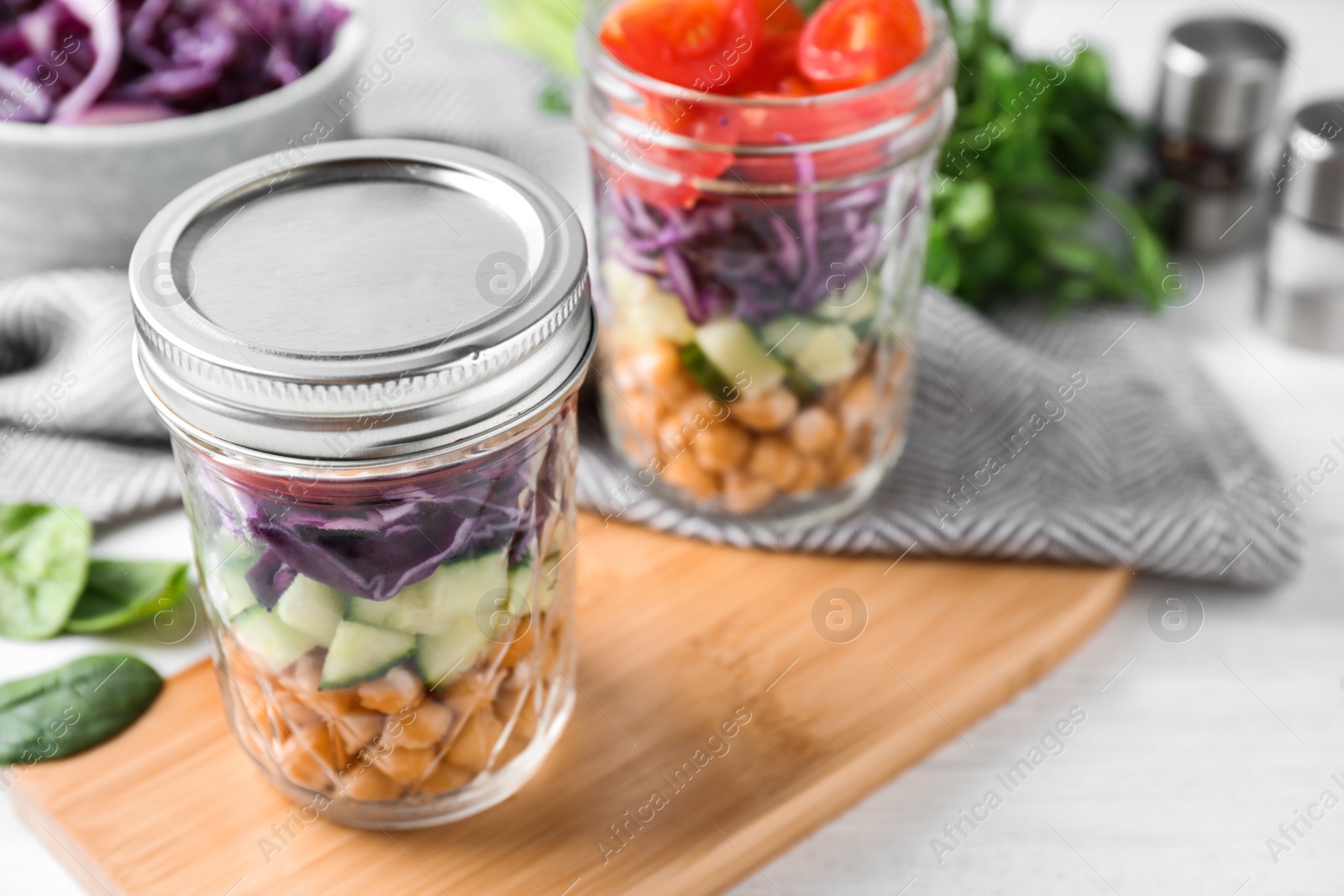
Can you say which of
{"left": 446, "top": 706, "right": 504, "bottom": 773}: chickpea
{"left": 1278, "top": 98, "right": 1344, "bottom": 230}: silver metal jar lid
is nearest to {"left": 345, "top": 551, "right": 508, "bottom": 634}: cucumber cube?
{"left": 446, "top": 706, "right": 504, "bottom": 773}: chickpea

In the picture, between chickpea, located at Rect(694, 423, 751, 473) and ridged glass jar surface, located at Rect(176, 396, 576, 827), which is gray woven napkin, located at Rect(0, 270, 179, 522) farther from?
chickpea, located at Rect(694, 423, 751, 473)

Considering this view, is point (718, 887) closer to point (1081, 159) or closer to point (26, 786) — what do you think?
point (26, 786)

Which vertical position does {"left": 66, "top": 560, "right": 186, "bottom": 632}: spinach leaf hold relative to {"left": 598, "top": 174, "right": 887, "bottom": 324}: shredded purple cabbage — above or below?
below

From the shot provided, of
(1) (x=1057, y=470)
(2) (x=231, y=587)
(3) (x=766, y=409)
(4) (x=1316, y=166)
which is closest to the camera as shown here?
(2) (x=231, y=587)

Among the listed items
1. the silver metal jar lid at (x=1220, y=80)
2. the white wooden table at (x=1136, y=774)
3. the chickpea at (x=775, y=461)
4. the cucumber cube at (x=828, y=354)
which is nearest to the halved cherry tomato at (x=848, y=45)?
the cucumber cube at (x=828, y=354)

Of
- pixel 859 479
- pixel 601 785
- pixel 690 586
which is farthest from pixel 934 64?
pixel 601 785

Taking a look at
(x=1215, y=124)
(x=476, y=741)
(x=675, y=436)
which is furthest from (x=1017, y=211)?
(x=476, y=741)

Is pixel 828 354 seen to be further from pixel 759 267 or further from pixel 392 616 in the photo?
pixel 392 616
